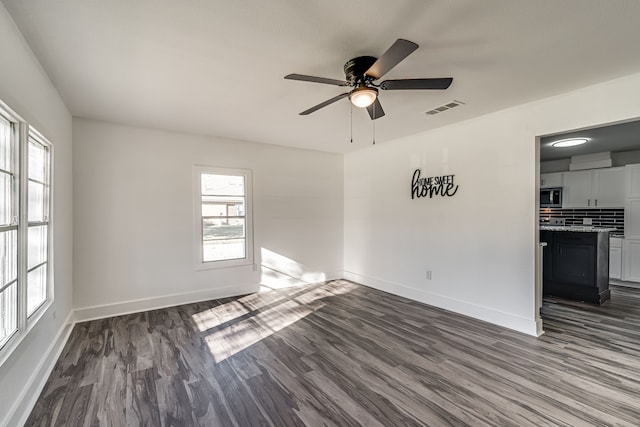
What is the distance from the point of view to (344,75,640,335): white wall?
3.13m

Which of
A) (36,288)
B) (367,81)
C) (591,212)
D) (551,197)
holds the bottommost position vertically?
(36,288)

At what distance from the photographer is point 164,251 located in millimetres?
4258

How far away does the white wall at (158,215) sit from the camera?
3797 mm

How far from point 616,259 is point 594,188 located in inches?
56.2

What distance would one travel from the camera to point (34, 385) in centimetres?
217

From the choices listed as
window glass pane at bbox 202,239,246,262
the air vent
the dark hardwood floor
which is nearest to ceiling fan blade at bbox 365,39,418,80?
the air vent

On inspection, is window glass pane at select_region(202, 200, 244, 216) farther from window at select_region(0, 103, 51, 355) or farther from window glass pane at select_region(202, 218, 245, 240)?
window at select_region(0, 103, 51, 355)

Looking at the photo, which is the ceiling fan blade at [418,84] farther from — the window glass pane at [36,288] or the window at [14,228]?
the window glass pane at [36,288]

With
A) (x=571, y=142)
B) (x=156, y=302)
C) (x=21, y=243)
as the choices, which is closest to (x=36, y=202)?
(x=21, y=243)

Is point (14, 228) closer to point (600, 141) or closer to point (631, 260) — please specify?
point (600, 141)

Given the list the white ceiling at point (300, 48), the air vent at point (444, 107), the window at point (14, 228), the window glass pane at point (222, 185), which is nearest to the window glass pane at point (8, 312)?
the window at point (14, 228)

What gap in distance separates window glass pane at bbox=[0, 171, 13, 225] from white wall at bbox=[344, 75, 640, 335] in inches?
175

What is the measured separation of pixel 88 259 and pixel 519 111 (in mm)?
5602

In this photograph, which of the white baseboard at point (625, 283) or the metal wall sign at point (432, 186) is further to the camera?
the white baseboard at point (625, 283)
